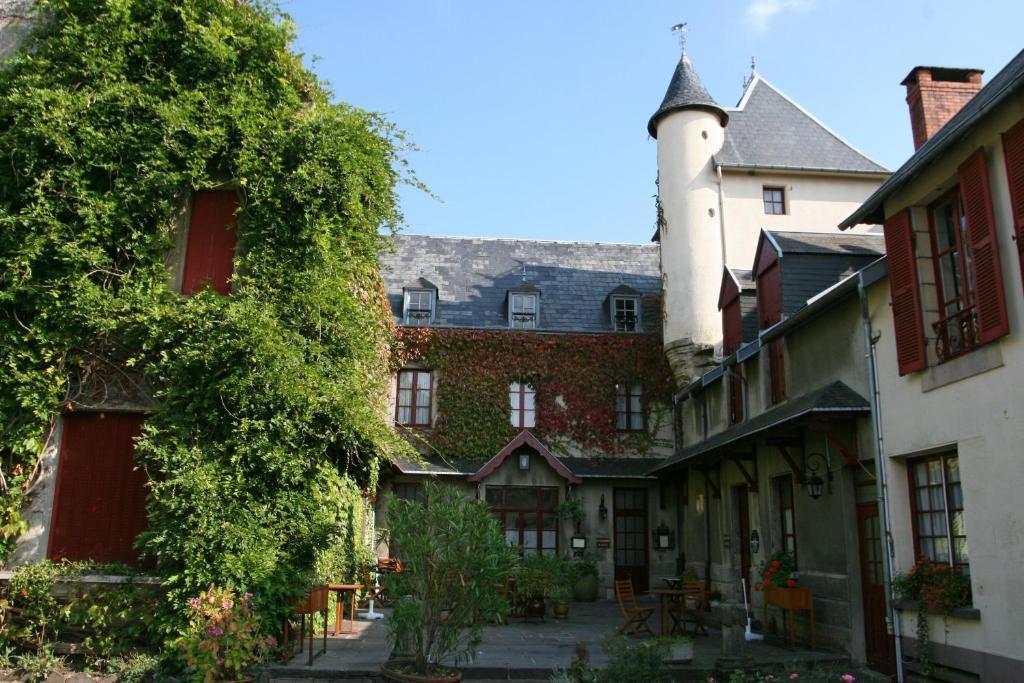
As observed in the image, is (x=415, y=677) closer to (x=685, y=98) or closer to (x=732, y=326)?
(x=732, y=326)

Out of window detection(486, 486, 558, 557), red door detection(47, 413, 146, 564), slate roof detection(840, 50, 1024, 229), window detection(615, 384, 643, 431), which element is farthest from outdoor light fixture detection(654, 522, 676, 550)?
red door detection(47, 413, 146, 564)

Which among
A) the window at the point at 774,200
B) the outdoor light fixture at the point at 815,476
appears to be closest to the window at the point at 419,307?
the window at the point at 774,200

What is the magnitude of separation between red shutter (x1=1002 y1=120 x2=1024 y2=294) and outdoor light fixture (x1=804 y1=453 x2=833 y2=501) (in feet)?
15.0

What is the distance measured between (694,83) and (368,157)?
1295 cm

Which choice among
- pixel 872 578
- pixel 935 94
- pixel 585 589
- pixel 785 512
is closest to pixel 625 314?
pixel 585 589

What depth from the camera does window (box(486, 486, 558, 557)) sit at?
20016mm

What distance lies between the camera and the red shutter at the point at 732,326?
16453mm

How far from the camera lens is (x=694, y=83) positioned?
70.5 feet

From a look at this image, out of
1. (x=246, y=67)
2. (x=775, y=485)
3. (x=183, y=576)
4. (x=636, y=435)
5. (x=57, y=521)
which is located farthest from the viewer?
(x=636, y=435)

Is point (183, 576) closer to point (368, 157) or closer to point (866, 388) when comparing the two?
point (368, 157)

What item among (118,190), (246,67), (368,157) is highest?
(246,67)

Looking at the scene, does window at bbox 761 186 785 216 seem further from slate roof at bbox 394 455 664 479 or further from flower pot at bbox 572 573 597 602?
flower pot at bbox 572 573 597 602

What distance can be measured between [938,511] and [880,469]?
84 cm

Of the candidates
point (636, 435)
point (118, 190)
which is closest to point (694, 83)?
point (636, 435)
